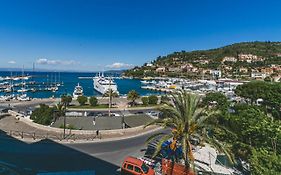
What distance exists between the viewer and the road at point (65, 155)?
866 inches

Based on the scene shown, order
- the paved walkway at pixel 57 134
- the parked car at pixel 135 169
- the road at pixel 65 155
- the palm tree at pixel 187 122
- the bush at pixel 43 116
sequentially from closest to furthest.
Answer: the palm tree at pixel 187 122 → the parked car at pixel 135 169 → the road at pixel 65 155 → the paved walkway at pixel 57 134 → the bush at pixel 43 116

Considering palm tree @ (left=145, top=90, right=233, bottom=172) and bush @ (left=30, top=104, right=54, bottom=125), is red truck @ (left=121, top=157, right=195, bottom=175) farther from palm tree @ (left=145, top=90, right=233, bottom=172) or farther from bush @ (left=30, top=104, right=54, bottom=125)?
bush @ (left=30, top=104, right=54, bottom=125)

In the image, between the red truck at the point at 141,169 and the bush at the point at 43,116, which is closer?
the red truck at the point at 141,169

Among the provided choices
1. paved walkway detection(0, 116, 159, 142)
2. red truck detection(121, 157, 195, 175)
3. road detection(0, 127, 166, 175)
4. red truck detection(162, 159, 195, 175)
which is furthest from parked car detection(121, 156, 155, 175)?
paved walkway detection(0, 116, 159, 142)

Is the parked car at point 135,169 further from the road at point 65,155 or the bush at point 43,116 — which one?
the bush at point 43,116

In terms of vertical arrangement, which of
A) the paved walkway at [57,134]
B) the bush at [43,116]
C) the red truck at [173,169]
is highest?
the bush at [43,116]

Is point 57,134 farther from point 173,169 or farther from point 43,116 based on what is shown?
point 173,169

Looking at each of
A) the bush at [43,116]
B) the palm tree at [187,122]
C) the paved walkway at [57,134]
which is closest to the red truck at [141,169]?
the palm tree at [187,122]

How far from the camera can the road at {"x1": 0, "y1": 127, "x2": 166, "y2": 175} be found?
22000mm

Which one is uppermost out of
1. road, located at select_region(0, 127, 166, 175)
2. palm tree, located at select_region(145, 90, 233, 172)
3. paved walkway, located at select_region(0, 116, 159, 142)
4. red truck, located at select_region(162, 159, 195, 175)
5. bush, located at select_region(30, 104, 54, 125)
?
palm tree, located at select_region(145, 90, 233, 172)

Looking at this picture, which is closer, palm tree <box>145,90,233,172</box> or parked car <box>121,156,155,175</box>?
palm tree <box>145,90,233,172</box>

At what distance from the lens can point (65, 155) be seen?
25156 millimetres

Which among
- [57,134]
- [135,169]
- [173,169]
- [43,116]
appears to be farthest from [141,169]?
[43,116]

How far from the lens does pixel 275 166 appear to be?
44.7ft
